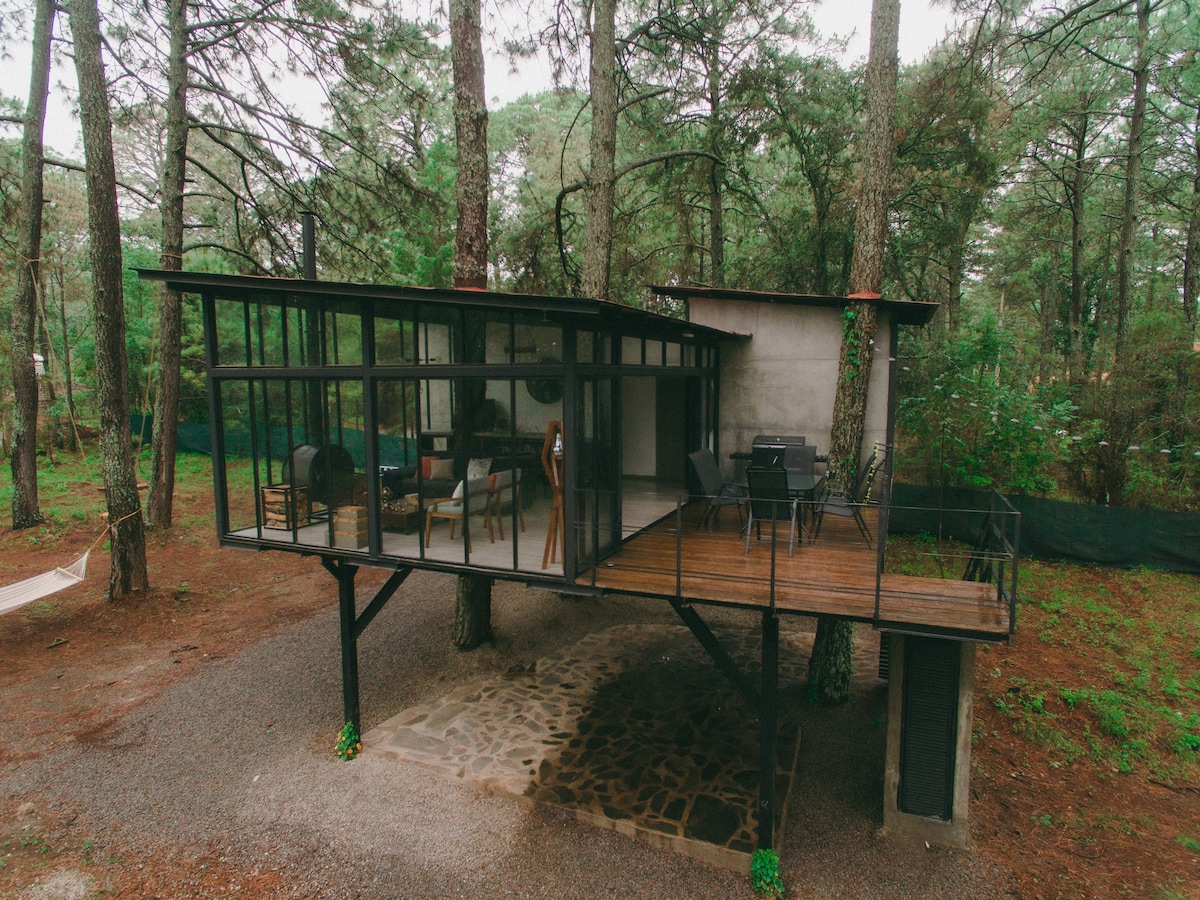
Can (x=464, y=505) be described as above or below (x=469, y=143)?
below

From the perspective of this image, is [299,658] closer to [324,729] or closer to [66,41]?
[324,729]

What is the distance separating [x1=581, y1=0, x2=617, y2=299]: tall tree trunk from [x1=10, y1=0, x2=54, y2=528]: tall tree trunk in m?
8.91

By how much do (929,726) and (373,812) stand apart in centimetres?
479

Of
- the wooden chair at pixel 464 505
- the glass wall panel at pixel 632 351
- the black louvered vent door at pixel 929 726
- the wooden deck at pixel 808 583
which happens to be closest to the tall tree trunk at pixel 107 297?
the wooden chair at pixel 464 505

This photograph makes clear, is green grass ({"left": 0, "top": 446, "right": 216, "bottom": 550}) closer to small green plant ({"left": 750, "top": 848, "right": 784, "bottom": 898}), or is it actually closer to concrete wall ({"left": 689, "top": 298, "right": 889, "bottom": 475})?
concrete wall ({"left": 689, "top": 298, "right": 889, "bottom": 475})

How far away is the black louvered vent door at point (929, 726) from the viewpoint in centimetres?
510

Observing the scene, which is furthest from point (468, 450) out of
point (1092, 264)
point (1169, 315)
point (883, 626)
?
point (1092, 264)

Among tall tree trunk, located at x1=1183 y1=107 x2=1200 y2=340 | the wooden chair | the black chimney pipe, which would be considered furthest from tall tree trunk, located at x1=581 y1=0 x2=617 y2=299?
tall tree trunk, located at x1=1183 y1=107 x2=1200 y2=340

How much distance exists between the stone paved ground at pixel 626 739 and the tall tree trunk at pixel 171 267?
8.15 meters

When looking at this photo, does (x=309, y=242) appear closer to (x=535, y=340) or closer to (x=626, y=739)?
(x=535, y=340)

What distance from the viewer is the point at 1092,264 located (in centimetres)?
2469

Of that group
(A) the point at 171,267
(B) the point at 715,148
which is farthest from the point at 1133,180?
(A) the point at 171,267

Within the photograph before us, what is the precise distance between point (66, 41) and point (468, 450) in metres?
12.3

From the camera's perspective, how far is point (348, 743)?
665cm
